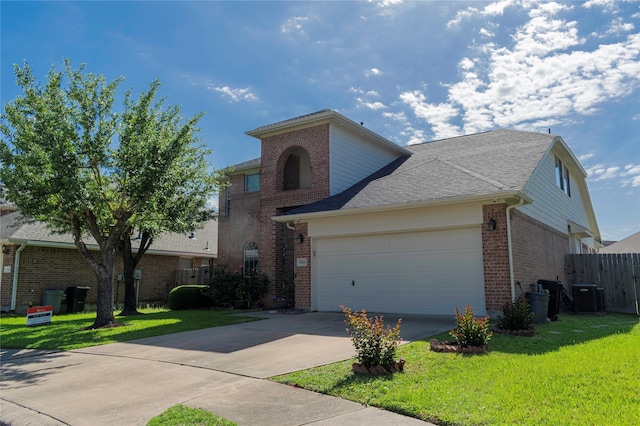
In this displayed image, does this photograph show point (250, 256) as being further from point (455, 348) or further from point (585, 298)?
point (455, 348)

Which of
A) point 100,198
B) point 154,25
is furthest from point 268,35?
point 100,198

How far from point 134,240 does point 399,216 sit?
49.3ft

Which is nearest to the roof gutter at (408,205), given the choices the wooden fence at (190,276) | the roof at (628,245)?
the wooden fence at (190,276)

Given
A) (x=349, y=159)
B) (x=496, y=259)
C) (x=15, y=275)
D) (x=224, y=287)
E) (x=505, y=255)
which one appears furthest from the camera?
(x=224, y=287)

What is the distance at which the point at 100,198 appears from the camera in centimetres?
1223

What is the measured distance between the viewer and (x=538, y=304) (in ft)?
34.8

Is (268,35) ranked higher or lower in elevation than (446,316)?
higher

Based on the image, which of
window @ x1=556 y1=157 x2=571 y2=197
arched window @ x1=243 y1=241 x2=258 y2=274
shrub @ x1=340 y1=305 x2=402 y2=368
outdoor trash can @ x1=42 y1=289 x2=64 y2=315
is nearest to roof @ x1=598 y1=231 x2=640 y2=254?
window @ x1=556 y1=157 x2=571 y2=197

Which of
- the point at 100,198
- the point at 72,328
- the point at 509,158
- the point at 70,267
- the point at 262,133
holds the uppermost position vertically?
the point at 262,133

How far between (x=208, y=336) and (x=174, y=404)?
490 cm

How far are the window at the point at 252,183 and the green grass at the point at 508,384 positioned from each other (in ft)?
42.3

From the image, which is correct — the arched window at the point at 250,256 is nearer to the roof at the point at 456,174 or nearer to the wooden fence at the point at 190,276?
the wooden fence at the point at 190,276

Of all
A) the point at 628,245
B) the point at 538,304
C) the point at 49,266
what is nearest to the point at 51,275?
the point at 49,266

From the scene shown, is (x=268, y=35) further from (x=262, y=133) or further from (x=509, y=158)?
(x=509, y=158)
